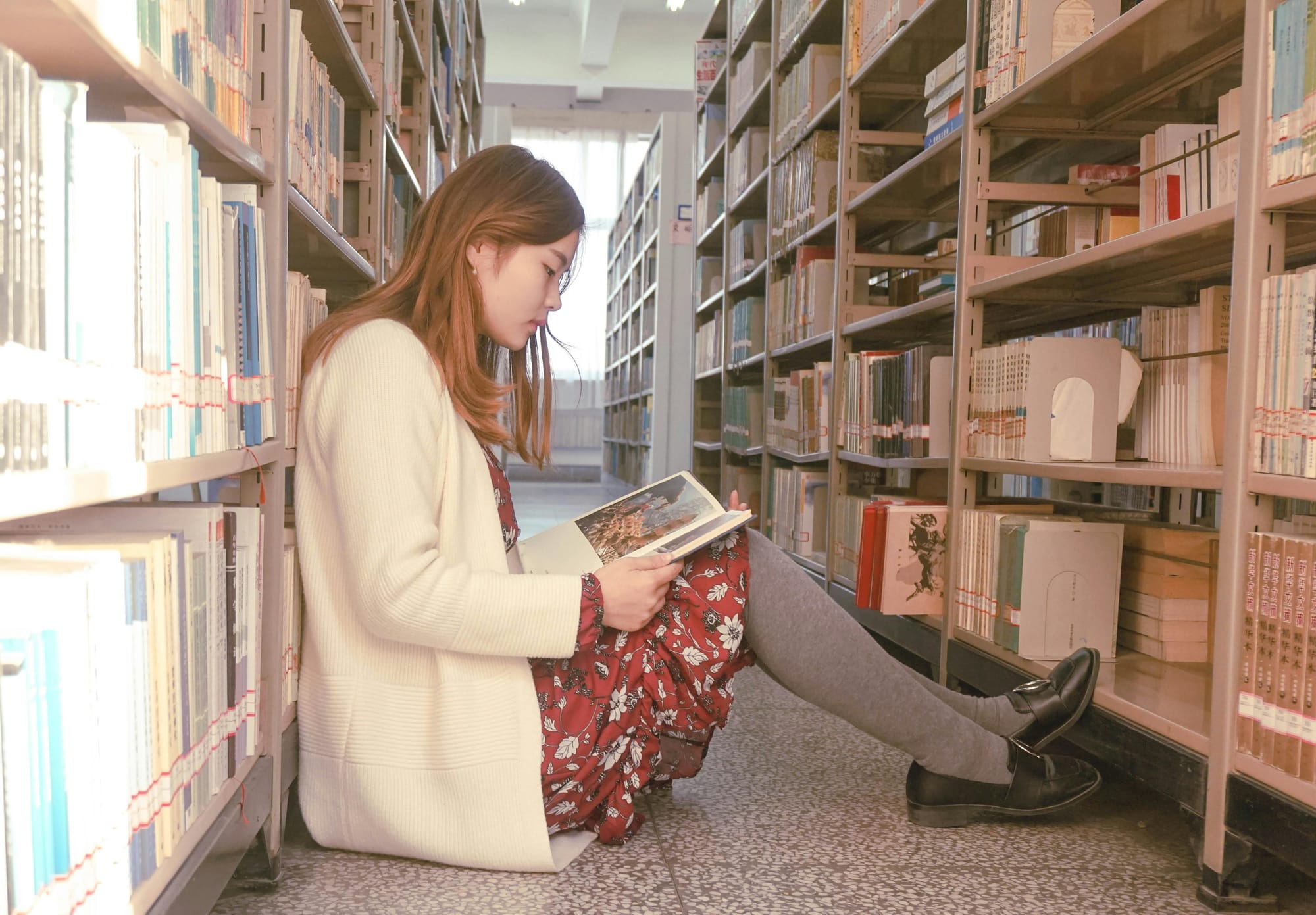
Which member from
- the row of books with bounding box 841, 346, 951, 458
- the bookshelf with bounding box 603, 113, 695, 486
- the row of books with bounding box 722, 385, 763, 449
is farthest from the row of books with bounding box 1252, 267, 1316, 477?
the bookshelf with bounding box 603, 113, 695, 486

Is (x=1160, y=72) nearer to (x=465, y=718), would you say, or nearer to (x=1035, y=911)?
(x=1035, y=911)

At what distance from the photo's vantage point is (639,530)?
1.33 metres

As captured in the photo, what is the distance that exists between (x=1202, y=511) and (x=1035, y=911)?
5.05ft

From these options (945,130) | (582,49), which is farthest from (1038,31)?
(582,49)

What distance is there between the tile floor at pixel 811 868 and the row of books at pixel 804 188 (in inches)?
77.5

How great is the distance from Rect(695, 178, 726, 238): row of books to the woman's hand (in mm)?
3515

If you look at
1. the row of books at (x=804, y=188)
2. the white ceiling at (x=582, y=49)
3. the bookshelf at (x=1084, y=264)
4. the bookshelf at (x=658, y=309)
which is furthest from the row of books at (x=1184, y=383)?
the white ceiling at (x=582, y=49)

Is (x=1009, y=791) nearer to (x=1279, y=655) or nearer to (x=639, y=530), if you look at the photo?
(x=1279, y=655)

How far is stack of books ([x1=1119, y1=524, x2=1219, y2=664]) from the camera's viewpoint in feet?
5.51

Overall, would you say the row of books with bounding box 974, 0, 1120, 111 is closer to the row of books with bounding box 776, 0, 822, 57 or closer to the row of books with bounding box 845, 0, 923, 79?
the row of books with bounding box 845, 0, 923, 79

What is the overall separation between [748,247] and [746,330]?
34cm

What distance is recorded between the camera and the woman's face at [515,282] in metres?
1.31

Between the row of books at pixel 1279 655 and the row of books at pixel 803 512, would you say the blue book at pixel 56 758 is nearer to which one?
the row of books at pixel 1279 655

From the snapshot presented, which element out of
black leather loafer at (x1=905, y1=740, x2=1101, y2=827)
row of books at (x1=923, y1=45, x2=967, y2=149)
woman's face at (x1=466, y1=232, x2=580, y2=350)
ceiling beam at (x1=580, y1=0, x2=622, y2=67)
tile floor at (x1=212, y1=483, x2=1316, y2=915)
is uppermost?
ceiling beam at (x1=580, y1=0, x2=622, y2=67)
